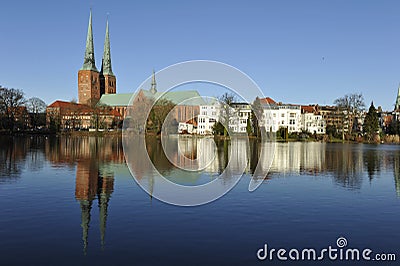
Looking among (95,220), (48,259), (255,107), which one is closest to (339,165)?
(95,220)

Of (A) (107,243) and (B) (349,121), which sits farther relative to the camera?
(B) (349,121)

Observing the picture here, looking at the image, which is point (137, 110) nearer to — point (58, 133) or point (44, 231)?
point (58, 133)

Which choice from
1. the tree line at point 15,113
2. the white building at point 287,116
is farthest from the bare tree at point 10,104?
the white building at point 287,116

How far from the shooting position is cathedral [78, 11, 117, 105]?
14688cm

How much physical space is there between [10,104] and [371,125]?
86036 millimetres

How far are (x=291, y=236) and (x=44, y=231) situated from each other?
6.83 meters

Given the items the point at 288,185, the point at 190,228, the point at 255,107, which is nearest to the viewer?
the point at 190,228

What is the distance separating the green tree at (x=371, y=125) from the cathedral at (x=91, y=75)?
91990mm

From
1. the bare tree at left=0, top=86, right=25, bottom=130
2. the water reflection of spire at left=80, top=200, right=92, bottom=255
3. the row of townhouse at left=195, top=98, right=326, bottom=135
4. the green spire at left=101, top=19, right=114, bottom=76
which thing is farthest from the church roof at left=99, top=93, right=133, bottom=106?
the water reflection of spire at left=80, top=200, right=92, bottom=255

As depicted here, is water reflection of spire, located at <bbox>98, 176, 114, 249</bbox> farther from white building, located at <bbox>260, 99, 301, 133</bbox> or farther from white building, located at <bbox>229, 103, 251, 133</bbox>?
white building, located at <bbox>260, 99, 301, 133</bbox>

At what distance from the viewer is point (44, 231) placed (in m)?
10.8

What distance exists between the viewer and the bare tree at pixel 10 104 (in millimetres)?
92113

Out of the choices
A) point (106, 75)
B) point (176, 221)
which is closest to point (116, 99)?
point (106, 75)

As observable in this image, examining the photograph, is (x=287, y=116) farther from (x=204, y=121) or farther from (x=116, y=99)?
(x=116, y=99)
